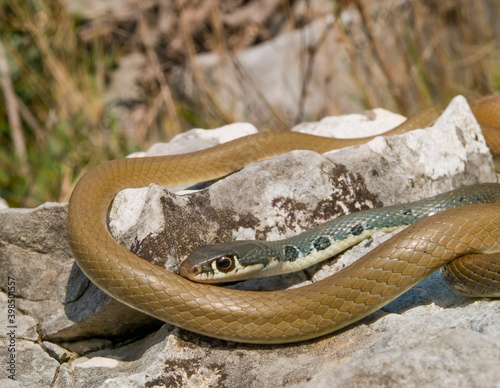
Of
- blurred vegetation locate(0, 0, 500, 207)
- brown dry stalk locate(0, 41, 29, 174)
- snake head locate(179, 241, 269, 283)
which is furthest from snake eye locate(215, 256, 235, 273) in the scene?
brown dry stalk locate(0, 41, 29, 174)

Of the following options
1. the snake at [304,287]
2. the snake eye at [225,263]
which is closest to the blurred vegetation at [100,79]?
the snake at [304,287]

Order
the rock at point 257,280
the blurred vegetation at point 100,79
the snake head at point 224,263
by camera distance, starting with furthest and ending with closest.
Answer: the blurred vegetation at point 100,79 < the snake head at point 224,263 < the rock at point 257,280

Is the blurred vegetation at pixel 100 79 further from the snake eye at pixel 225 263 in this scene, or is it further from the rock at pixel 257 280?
the snake eye at pixel 225 263

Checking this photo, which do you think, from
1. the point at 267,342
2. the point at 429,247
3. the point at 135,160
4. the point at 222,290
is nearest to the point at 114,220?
the point at 135,160

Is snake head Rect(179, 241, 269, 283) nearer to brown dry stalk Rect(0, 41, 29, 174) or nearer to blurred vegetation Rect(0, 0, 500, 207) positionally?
blurred vegetation Rect(0, 0, 500, 207)

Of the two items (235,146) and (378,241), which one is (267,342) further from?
(235,146)

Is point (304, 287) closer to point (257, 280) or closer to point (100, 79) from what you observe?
point (257, 280)
